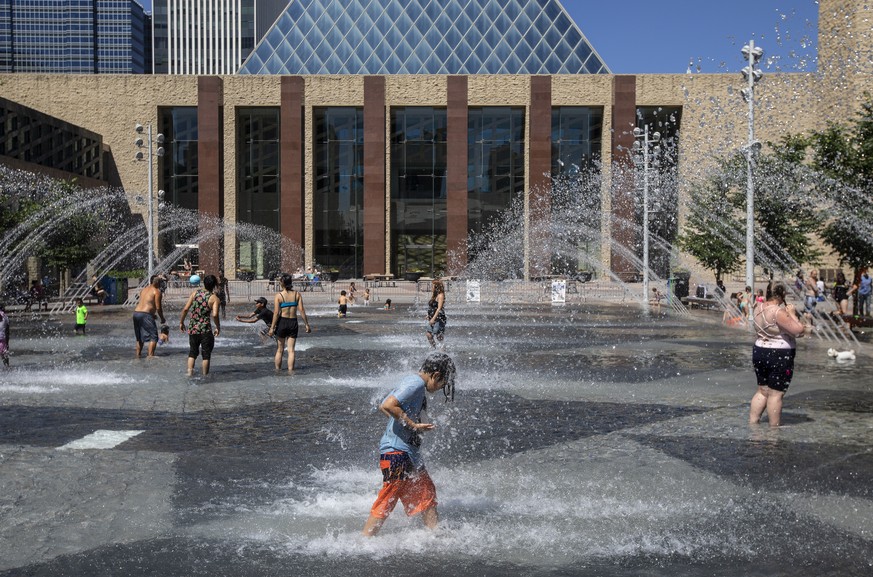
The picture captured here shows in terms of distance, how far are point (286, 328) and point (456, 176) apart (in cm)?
4668

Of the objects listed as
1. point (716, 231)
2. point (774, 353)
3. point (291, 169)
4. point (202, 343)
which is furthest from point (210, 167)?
point (774, 353)

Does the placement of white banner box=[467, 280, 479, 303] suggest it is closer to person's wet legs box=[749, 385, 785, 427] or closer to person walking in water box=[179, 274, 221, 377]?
person walking in water box=[179, 274, 221, 377]

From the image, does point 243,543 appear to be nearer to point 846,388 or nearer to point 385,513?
point 385,513

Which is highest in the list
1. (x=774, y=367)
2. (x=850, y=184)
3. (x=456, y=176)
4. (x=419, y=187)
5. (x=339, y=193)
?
(x=456, y=176)

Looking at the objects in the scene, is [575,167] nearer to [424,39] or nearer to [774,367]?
[424,39]

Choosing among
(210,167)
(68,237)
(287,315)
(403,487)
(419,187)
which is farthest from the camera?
(419,187)

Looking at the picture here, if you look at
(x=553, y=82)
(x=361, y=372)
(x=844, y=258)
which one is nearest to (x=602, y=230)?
(x=553, y=82)

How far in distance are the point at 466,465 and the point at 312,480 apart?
4.63 feet

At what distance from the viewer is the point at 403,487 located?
621 centimetres

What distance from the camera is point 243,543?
242 inches

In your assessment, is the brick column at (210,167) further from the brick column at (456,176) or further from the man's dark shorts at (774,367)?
the man's dark shorts at (774,367)

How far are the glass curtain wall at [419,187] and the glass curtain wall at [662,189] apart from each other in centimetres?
1275

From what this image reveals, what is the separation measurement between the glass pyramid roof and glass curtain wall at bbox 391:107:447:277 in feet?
104

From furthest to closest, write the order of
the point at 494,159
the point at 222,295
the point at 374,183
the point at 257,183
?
1. the point at 257,183
2. the point at 494,159
3. the point at 374,183
4. the point at 222,295
